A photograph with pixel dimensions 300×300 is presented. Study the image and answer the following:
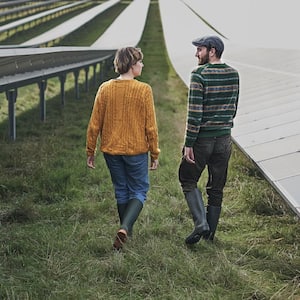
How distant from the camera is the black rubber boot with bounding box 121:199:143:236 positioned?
435cm

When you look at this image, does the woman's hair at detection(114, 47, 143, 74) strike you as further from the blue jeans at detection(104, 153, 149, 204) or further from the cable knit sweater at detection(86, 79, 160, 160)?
the blue jeans at detection(104, 153, 149, 204)

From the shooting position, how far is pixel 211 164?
15.0 feet

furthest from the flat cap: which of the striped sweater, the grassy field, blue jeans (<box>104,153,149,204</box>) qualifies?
the grassy field

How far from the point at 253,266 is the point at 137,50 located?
1837 mm

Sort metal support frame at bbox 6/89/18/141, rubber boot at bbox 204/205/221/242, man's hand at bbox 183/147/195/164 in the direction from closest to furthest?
man's hand at bbox 183/147/195/164 → rubber boot at bbox 204/205/221/242 → metal support frame at bbox 6/89/18/141

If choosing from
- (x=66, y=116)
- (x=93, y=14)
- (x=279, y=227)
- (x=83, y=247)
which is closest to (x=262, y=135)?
(x=279, y=227)

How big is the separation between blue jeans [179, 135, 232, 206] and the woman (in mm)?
305

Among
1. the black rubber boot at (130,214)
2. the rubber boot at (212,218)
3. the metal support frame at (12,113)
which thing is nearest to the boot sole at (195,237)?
the rubber boot at (212,218)

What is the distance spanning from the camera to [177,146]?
8773mm

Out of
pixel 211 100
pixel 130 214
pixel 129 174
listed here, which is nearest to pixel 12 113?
pixel 129 174

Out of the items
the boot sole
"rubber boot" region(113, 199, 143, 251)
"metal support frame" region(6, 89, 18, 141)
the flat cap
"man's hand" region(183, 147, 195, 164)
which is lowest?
"metal support frame" region(6, 89, 18, 141)

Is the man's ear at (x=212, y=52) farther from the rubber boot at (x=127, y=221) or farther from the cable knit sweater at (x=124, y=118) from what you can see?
the rubber boot at (x=127, y=221)

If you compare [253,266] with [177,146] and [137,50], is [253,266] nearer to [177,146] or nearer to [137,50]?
[137,50]

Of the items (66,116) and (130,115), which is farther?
(66,116)
